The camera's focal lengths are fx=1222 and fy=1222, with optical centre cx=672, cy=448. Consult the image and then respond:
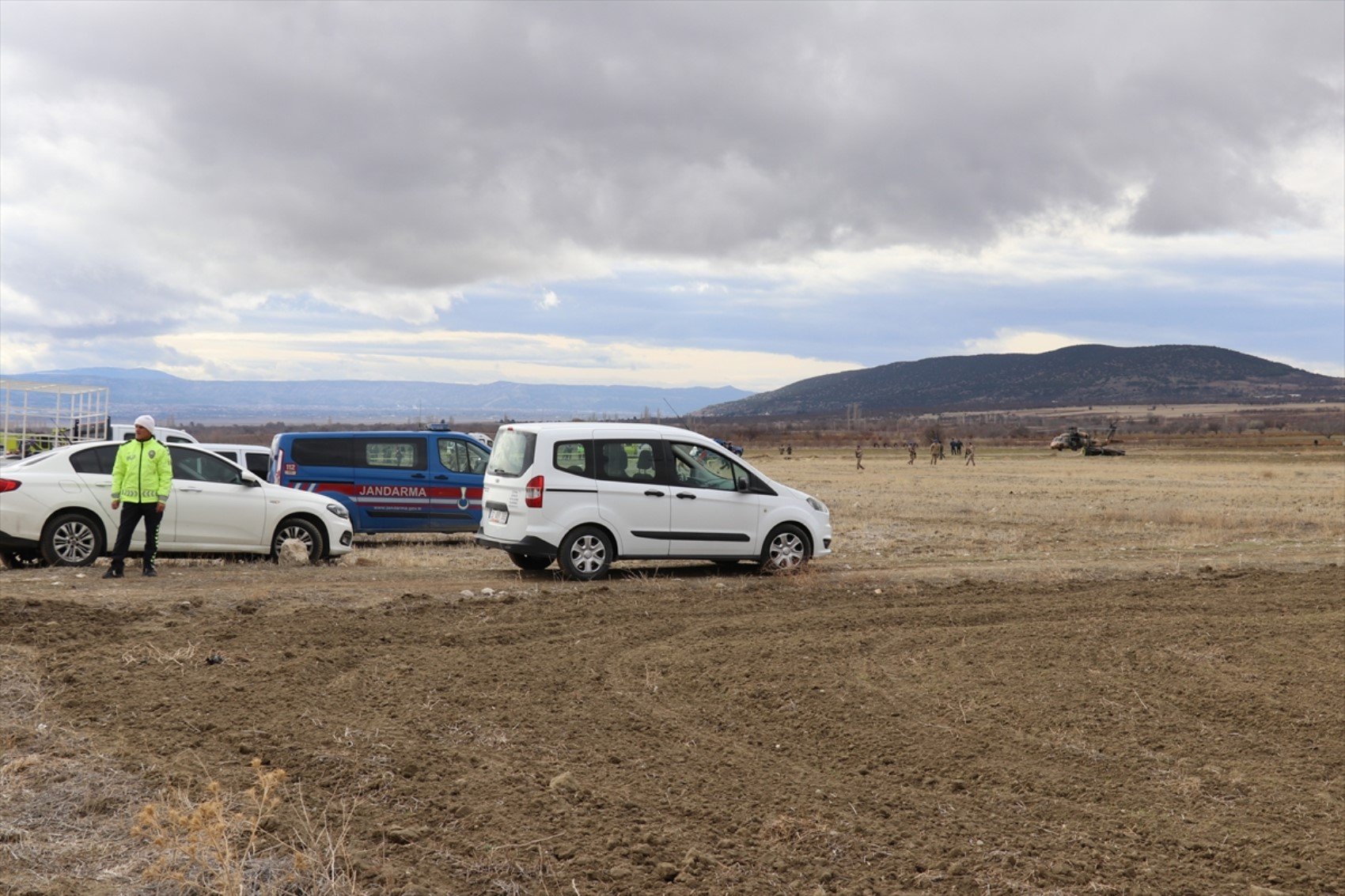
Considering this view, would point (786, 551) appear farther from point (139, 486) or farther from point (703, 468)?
point (139, 486)

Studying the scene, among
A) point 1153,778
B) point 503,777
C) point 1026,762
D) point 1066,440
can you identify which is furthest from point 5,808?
point 1066,440

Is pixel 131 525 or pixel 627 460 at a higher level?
pixel 627 460

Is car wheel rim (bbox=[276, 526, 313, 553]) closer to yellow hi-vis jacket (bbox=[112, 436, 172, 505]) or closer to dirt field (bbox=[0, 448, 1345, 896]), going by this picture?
dirt field (bbox=[0, 448, 1345, 896])

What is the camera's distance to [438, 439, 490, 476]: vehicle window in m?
20.1

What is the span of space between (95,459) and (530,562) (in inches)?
211

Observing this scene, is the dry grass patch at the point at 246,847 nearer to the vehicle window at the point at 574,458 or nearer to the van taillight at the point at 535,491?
the van taillight at the point at 535,491

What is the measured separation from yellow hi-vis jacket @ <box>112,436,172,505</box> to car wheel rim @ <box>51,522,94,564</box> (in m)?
1.26

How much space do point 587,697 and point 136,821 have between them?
10.7ft

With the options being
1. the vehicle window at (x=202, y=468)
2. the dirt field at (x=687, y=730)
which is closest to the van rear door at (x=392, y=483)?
the vehicle window at (x=202, y=468)

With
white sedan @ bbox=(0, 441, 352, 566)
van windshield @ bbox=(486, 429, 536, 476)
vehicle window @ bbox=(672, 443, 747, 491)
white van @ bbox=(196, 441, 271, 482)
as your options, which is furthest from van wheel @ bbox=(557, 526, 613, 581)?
white van @ bbox=(196, 441, 271, 482)

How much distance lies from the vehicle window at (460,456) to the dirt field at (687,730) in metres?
5.63

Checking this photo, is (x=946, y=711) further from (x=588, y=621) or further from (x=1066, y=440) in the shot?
(x=1066, y=440)

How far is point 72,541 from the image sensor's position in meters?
14.5

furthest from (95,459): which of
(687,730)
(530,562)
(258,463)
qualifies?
(687,730)
